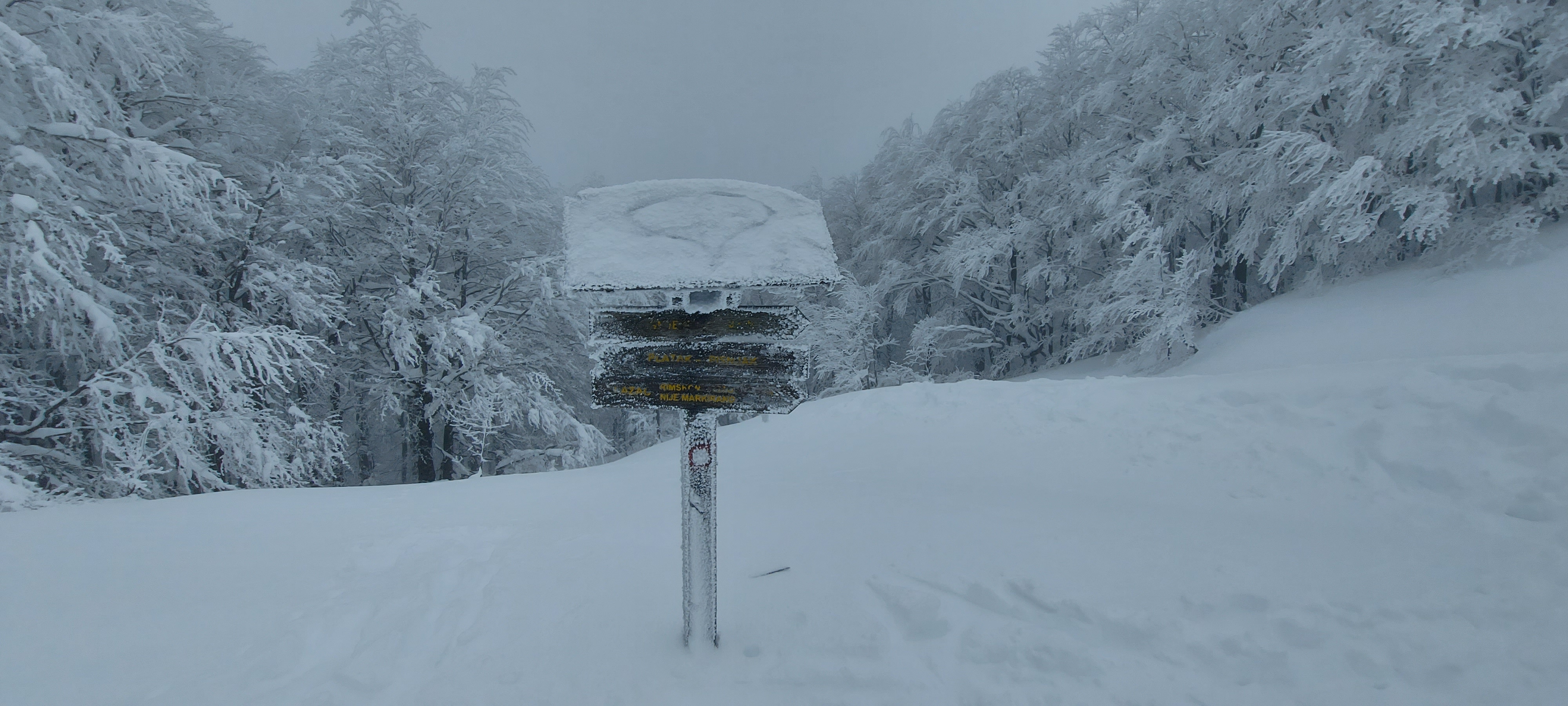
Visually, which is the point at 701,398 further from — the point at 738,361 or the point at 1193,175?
the point at 1193,175

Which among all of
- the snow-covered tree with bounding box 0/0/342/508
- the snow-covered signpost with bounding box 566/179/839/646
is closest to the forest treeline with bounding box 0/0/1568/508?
the snow-covered tree with bounding box 0/0/342/508

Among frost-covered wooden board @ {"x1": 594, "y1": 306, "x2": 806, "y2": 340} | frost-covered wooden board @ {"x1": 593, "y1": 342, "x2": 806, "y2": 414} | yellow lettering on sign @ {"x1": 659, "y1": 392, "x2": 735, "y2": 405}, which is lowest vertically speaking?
yellow lettering on sign @ {"x1": 659, "y1": 392, "x2": 735, "y2": 405}

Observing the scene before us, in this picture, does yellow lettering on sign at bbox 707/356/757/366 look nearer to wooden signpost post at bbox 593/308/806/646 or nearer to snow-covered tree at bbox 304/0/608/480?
wooden signpost post at bbox 593/308/806/646

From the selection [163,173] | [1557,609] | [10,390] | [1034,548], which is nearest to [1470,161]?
[1557,609]

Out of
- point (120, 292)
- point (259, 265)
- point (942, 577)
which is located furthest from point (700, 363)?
point (259, 265)

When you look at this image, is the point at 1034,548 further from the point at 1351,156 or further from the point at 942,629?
the point at 1351,156

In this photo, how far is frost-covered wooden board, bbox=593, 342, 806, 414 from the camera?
286cm

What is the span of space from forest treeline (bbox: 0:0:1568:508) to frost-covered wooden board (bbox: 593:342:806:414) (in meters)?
5.95

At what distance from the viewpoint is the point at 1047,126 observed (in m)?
16.0

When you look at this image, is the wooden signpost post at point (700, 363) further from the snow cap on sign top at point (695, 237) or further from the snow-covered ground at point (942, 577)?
the snow-covered ground at point (942, 577)

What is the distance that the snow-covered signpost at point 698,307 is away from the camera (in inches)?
107

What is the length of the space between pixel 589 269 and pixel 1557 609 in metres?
4.97

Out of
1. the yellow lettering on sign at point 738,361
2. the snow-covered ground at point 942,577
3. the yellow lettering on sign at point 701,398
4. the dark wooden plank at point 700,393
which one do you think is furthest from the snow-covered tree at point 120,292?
Result: the yellow lettering on sign at point 738,361

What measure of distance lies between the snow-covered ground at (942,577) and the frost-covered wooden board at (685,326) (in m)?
1.66
